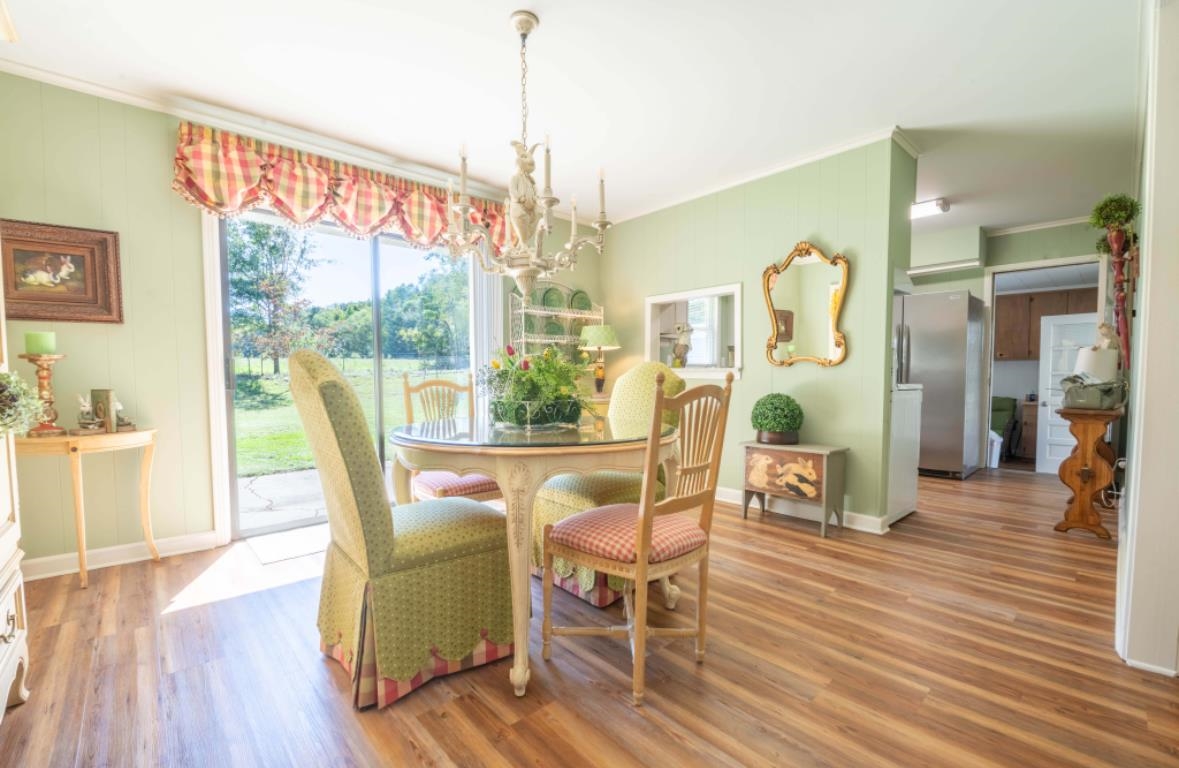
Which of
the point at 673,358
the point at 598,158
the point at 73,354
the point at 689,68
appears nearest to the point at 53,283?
the point at 73,354

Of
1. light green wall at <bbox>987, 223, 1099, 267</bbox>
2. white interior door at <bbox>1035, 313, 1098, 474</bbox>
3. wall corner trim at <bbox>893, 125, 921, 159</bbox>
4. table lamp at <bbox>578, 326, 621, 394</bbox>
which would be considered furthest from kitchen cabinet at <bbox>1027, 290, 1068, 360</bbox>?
table lamp at <bbox>578, 326, 621, 394</bbox>

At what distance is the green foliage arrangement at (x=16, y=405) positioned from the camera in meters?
1.31

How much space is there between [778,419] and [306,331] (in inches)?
132

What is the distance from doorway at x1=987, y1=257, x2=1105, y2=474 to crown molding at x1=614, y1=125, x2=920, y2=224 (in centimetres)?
302

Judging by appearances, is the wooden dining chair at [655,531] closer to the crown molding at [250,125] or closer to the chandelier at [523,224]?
the chandelier at [523,224]

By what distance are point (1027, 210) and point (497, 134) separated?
4900 mm

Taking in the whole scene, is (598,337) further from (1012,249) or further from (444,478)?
(1012,249)

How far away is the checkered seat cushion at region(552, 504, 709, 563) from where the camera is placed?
5.42 feet

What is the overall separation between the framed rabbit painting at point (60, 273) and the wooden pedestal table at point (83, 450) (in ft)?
2.21

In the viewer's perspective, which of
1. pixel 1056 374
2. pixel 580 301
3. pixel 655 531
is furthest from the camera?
pixel 1056 374

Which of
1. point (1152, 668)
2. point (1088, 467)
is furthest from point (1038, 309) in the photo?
point (1152, 668)

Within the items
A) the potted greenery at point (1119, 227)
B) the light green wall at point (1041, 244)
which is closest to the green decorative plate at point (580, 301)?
the potted greenery at point (1119, 227)

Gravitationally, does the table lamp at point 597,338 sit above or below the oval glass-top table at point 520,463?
above

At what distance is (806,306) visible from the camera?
3598 mm
